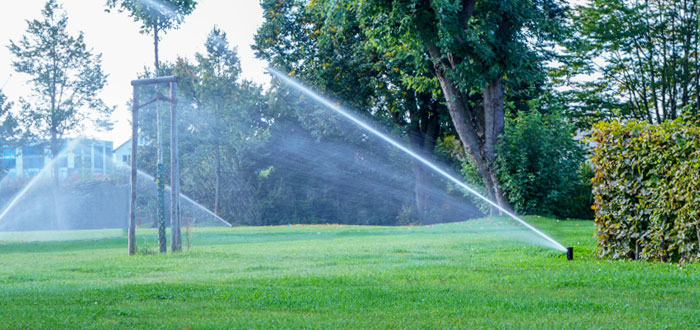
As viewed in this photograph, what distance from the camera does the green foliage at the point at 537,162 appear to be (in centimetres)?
2441

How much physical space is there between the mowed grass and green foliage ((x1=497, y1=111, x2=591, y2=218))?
12.5 metres

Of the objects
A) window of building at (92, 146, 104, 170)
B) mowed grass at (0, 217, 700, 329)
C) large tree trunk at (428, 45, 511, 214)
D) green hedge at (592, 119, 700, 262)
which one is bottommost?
mowed grass at (0, 217, 700, 329)

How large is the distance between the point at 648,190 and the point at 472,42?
11.9 metres

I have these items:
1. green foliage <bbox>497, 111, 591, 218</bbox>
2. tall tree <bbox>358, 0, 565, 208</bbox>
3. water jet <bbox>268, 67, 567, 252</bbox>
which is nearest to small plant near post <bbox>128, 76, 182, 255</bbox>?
tall tree <bbox>358, 0, 565, 208</bbox>

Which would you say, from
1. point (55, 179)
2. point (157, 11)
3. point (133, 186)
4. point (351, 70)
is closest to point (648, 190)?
point (157, 11)

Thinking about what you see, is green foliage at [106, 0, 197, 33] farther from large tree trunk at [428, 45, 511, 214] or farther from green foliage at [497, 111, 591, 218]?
green foliage at [497, 111, 591, 218]

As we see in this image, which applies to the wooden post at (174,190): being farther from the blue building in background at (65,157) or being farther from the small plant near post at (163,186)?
the blue building in background at (65,157)

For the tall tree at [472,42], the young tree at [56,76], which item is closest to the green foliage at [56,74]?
the young tree at [56,76]

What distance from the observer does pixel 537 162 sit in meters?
25.0

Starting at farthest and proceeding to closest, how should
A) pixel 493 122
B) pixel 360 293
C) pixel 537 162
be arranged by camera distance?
pixel 537 162, pixel 493 122, pixel 360 293

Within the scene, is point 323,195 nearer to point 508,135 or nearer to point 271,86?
point 271,86

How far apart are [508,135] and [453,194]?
43.1 ft

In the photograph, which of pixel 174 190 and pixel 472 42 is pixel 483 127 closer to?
pixel 472 42

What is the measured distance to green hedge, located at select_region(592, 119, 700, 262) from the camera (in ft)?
29.9
